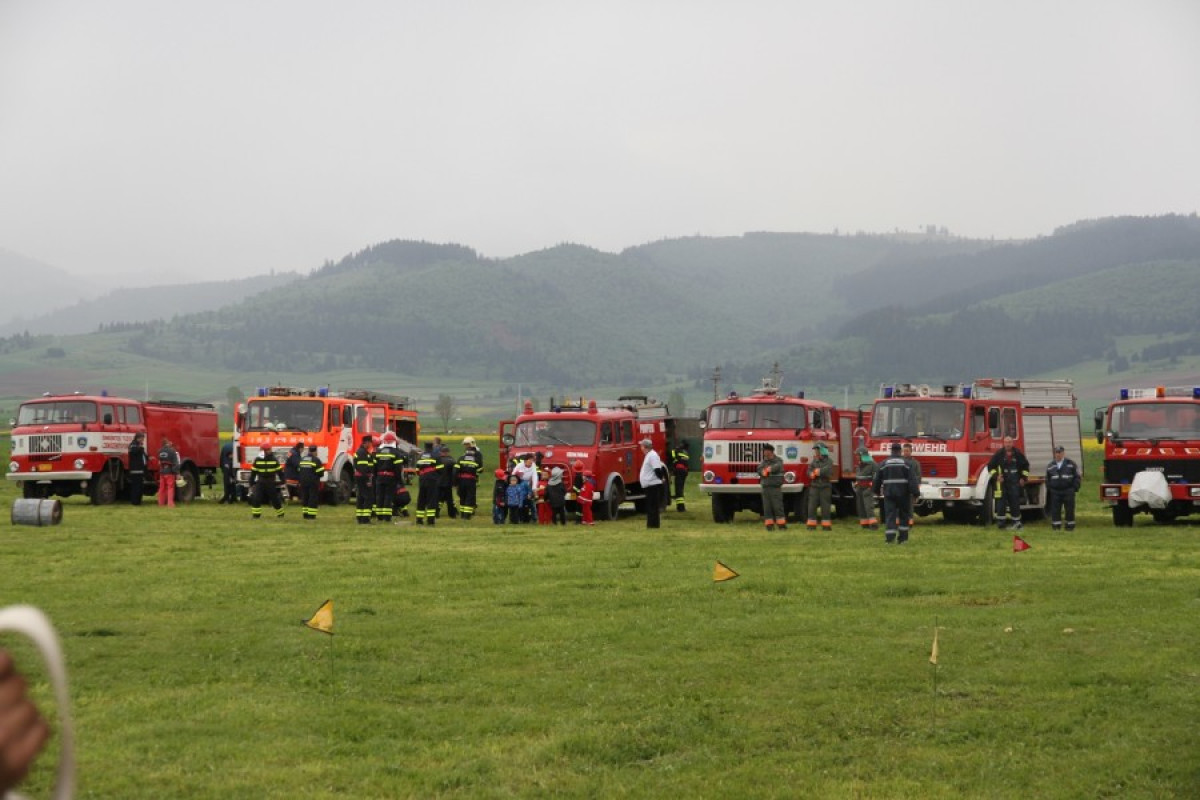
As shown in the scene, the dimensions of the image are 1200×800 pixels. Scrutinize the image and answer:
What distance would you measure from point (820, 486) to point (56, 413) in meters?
18.0

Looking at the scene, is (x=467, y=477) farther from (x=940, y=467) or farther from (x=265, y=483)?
(x=940, y=467)

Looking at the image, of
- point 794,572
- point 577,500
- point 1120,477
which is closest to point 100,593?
point 794,572

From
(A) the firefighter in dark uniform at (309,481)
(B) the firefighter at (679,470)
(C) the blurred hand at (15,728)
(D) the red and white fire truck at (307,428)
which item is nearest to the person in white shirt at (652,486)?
(B) the firefighter at (679,470)

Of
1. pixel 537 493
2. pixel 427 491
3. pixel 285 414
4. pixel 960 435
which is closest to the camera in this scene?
pixel 427 491

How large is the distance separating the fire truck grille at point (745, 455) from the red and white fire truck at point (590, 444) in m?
2.53

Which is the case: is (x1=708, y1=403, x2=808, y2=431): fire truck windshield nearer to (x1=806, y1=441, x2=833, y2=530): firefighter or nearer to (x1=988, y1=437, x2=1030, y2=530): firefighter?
(x1=806, y1=441, x2=833, y2=530): firefighter

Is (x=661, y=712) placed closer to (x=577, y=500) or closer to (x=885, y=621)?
(x=885, y=621)

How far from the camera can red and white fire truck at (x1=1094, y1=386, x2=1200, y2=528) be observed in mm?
28750

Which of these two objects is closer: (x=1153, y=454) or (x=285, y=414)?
(x=1153, y=454)

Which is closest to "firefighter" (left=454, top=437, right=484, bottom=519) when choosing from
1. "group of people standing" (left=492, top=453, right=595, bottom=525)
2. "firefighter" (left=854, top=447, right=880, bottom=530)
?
"group of people standing" (left=492, top=453, right=595, bottom=525)

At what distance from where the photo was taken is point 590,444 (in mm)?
31891

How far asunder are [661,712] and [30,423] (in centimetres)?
2899

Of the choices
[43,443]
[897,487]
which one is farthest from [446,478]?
[43,443]

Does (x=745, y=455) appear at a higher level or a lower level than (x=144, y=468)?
higher
